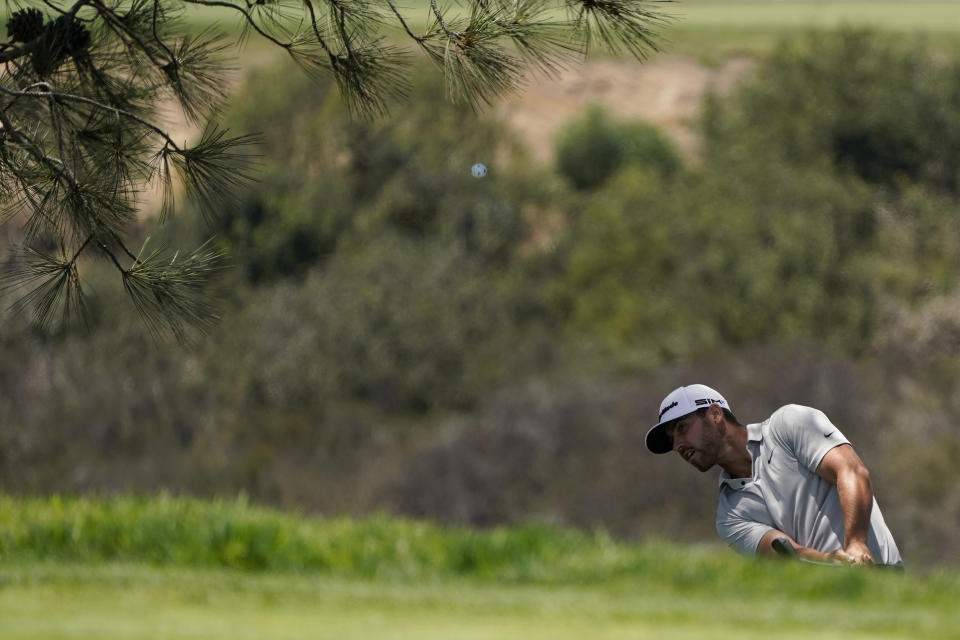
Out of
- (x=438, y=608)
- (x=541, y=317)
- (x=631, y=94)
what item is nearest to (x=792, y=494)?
(x=438, y=608)

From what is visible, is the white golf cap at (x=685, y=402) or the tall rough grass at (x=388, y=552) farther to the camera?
the white golf cap at (x=685, y=402)

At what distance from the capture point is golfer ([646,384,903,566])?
4.89 m

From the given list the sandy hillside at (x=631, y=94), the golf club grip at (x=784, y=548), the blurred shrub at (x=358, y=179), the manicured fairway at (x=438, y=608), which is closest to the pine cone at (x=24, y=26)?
the manicured fairway at (x=438, y=608)

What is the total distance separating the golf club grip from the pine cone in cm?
424

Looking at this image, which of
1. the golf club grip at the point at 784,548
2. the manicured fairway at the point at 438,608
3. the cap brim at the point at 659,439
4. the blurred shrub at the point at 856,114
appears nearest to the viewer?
the manicured fairway at the point at 438,608

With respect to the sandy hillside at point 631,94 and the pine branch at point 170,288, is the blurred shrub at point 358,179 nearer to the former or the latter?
the sandy hillside at point 631,94

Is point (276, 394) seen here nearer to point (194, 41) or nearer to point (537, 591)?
point (194, 41)

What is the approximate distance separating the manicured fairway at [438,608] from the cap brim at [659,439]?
3.50 feet

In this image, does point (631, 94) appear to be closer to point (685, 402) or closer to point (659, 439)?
point (659, 439)

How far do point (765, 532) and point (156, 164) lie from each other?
344cm

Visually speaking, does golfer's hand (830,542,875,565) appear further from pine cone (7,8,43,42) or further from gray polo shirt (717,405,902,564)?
pine cone (7,8,43,42)

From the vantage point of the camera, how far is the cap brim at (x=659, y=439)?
17.9 feet

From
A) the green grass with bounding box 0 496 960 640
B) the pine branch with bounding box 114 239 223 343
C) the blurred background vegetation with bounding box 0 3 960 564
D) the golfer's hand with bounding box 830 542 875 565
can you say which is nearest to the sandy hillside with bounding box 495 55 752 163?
the blurred background vegetation with bounding box 0 3 960 564

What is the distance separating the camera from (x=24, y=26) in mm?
6598
